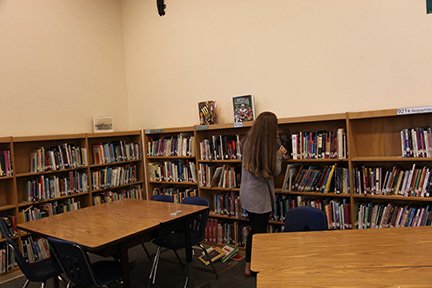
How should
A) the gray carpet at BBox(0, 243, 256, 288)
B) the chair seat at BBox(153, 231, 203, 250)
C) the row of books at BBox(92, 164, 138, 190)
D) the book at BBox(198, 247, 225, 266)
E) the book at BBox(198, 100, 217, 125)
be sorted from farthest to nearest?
1. the row of books at BBox(92, 164, 138, 190)
2. the book at BBox(198, 100, 217, 125)
3. the book at BBox(198, 247, 225, 266)
4. the gray carpet at BBox(0, 243, 256, 288)
5. the chair seat at BBox(153, 231, 203, 250)

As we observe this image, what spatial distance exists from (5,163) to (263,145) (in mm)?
2947

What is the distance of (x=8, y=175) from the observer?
3906 millimetres

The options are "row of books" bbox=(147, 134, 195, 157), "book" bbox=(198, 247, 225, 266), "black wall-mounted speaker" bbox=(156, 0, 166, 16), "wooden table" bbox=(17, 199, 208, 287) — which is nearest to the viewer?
Result: "wooden table" bbox=(17, 199, 208, 287)

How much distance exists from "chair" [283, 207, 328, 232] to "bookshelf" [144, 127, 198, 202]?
208cm

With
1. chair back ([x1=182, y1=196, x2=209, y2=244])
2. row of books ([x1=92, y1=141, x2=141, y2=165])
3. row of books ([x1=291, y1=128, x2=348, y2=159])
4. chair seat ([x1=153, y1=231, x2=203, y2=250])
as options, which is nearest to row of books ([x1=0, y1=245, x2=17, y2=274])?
row of books ([x1=92, y1=141, x2=141, y2=165])

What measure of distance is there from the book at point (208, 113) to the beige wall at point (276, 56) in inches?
5.3

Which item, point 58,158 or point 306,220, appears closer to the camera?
point 306,220

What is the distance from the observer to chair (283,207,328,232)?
2.59 metres

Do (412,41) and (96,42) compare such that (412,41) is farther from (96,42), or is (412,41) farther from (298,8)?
(96,42)

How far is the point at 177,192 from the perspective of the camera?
16.1 feet

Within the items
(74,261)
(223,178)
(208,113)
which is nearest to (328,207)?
(223,178)

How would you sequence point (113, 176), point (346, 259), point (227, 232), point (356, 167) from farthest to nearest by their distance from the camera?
point (113, 176) < point (227, 232) < point (356, 167) < point (346, 259)

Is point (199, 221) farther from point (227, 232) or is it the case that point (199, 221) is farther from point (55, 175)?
point (55, 175)

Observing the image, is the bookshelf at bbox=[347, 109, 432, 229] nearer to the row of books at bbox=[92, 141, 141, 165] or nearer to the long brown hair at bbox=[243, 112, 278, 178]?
the long brown hair at bbox=[243, 112, 278, 178]
